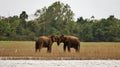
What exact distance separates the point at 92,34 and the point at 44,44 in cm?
3122

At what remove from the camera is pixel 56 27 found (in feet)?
226

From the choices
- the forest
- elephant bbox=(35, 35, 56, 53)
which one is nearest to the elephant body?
elephant bbox=(35, 35, 56, 53)

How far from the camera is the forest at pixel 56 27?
62.8m

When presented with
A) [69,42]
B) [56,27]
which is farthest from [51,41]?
[56,27]

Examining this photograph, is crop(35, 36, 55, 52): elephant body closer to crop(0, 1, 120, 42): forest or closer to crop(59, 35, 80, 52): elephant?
crop(59, 35, 80, 52): elephant

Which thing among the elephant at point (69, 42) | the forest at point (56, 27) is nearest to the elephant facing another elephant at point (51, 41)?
the elephant at point (69, 42)

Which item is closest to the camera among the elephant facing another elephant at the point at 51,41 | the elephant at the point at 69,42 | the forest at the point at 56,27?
the elephant facing another elephant at the point at 51,41

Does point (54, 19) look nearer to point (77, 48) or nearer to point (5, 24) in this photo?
point (5, 24)

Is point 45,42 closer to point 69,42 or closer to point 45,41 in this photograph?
point 45,41

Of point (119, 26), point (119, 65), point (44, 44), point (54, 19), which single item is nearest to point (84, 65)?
point (119, 65)

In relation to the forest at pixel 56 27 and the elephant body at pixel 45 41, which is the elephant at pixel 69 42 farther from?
the forest at pixel 56 27

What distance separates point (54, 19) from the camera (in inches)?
2810

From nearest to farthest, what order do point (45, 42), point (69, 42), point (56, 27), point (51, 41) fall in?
point (45, 42)
point (51, 41)
point (69, 42)
point (56, 27)

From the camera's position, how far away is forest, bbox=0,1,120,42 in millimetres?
62812
